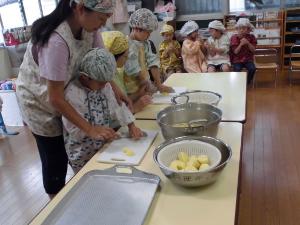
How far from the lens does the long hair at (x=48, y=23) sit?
1088 mm

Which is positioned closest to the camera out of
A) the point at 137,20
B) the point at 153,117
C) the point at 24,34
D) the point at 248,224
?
the point at 153,117

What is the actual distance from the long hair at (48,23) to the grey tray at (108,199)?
0.52 m

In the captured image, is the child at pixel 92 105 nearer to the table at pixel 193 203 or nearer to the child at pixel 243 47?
the table at pixel 193 203

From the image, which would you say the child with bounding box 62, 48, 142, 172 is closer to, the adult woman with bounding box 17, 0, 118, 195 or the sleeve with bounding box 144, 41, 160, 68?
the adult woman with bounding box 17, 0, 118, 195

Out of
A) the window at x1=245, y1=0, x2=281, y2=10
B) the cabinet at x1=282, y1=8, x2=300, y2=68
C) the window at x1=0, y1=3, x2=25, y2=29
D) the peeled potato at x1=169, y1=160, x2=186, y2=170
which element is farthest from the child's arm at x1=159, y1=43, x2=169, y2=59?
the peeled potato at x1=169, y1=160, x2=186, y2=170

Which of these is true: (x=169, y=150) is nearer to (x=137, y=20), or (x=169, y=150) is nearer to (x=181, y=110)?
(x=181, y=110)

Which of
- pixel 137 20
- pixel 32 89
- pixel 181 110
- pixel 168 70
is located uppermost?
pixel 137 20

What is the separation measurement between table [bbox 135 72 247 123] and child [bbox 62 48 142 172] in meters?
0.28

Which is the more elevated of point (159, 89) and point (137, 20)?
point (137, 20)

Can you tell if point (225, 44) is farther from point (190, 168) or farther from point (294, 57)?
point (190, 168)

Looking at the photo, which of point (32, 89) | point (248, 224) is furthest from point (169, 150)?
point (248, 224)

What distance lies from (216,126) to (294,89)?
10.2ft

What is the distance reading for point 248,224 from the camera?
1.64m

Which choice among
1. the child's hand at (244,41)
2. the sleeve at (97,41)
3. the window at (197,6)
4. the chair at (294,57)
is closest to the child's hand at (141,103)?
the sleeve at (97,41)
